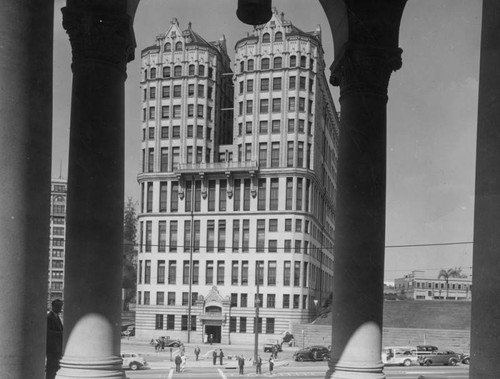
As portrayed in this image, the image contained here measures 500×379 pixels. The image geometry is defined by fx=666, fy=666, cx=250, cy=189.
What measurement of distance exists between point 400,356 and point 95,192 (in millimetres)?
75850

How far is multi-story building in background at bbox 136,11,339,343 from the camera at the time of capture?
406 ft

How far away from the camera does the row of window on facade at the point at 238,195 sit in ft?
418

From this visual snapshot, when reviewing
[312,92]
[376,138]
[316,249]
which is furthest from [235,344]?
[376,138]

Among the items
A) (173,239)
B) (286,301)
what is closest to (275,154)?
(173,239)

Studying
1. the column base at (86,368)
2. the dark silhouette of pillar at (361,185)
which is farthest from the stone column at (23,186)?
the dark silhouette of pillar at (361,185)

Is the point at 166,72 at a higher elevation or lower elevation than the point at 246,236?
higher

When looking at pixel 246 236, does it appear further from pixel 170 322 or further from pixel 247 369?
pixel 247 369

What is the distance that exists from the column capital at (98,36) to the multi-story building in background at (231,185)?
11011 cm

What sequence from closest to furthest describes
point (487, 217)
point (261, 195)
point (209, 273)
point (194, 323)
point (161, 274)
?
point (487, 217), point (194, 323), point (209, 273), point (261, 195), point (161, 274)

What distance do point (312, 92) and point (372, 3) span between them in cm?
10970

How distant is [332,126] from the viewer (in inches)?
5866

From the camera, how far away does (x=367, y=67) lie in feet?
50.0

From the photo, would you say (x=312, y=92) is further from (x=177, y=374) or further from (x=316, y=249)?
(x=177, y=374)

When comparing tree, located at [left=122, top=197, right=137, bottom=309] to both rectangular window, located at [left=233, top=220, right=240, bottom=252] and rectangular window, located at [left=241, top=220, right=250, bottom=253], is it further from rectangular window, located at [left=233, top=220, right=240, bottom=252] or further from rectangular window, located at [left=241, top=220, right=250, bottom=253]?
rectangular window, located at [left=241, top=220, right=250, bottom=253]
